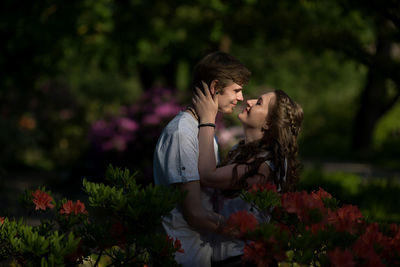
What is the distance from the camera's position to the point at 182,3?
33.4 feet

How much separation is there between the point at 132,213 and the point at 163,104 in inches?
256

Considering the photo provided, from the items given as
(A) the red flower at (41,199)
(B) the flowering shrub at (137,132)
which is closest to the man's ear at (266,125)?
(A) the red flower at (41,199)

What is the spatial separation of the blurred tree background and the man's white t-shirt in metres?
2.98

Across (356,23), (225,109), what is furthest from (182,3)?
(225,109)

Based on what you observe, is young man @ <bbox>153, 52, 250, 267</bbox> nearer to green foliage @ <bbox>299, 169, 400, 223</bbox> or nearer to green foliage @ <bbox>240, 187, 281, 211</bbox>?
green foliage @ <bbox>240, 187, 281, 211</bbox>

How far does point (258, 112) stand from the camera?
2879 millimetres

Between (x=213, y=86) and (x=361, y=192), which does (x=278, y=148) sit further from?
(x=361, y=192)

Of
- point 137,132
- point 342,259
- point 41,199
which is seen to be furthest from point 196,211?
point 137,132

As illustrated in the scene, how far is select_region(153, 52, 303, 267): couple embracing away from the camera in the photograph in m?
2.55

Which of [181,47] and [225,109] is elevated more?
[181,47]

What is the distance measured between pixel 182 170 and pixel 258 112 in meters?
0.68

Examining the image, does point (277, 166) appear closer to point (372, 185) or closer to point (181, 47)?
point (372, 185)

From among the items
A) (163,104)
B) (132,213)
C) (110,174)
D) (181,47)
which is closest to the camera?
(132,213)

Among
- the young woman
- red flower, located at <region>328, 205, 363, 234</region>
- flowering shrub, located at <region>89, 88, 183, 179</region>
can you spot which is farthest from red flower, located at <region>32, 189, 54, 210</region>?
flowering shrub, located at <region>89, 88, 183, 179</region>
